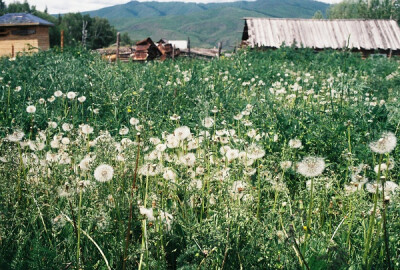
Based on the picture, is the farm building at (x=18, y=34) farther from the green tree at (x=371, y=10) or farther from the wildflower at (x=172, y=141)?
the green tree at (x=371, y=10)

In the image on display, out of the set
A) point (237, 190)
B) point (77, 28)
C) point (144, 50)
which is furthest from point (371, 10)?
point (237, 190)

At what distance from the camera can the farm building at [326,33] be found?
25.0 m

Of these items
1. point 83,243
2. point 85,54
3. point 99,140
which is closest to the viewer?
point 83,243

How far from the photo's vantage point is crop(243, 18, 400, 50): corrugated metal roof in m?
25.0

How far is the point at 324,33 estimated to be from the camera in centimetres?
2625

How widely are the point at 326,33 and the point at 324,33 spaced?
0.16m

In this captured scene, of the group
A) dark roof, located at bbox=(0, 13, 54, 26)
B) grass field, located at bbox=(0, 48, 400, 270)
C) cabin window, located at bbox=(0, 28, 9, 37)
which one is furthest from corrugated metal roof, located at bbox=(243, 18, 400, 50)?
grass field, located at bbox=(0, 48, 400, 270)

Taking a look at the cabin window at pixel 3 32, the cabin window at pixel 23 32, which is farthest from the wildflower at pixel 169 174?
the cabin window at pixel 3 32

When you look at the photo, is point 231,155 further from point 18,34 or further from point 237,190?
point 18,34

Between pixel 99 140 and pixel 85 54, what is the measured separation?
428 inches

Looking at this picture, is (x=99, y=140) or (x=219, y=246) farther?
(x=99, y=140)

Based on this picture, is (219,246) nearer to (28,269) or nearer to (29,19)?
(28,269)

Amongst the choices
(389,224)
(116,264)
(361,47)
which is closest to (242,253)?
(116,264)

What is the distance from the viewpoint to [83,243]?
2.31 m
